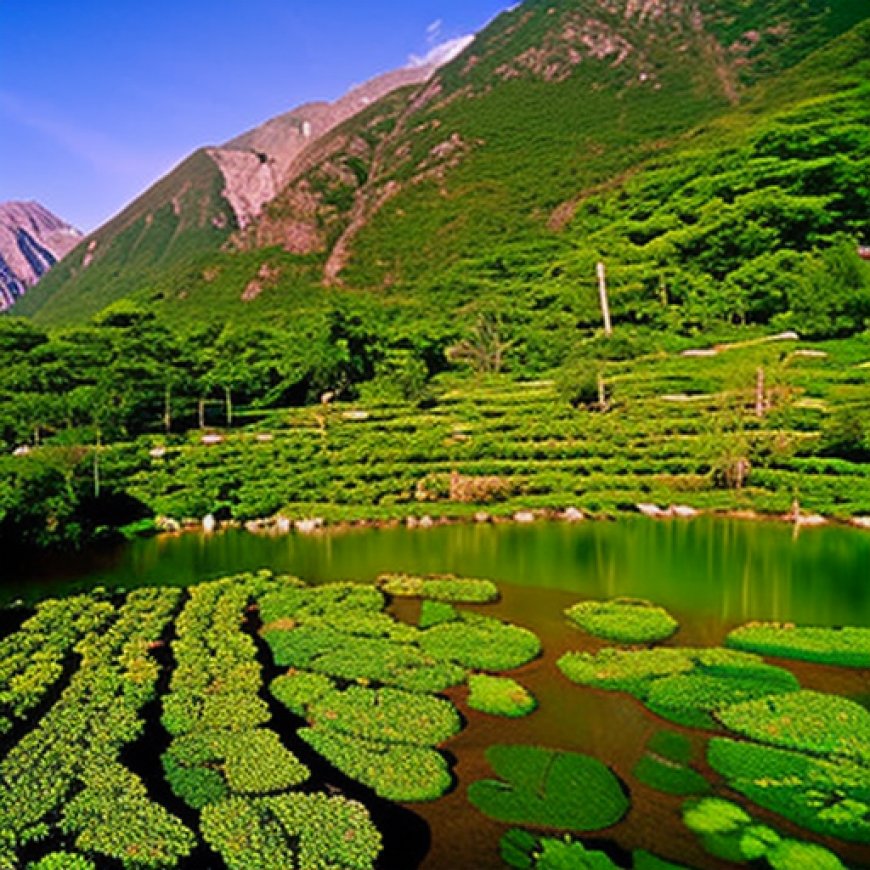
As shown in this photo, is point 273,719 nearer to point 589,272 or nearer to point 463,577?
point 463,577

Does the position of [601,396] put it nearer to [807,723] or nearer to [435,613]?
[435,613]

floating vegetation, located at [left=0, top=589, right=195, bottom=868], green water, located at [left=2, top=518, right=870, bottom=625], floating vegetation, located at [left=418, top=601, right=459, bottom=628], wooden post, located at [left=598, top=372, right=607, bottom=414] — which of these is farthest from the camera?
wooden post, located at [left=598, top=372, right=607, bottom=414]

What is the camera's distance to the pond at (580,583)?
1321cm

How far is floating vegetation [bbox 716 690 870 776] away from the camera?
14703 millimetres

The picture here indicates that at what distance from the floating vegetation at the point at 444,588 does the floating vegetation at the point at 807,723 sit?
9830 millimetres

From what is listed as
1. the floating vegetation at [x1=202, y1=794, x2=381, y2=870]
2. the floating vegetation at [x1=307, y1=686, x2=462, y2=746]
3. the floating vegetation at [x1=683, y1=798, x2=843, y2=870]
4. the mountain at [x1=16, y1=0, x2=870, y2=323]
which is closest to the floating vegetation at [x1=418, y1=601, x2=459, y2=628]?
the floating vegetation at [x1=307, y1=686, x2=462, y2=746]

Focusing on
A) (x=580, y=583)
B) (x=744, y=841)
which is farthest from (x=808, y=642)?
(x=744, y=841)

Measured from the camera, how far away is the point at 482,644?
802 inches

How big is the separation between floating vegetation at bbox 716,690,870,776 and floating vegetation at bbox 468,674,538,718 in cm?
428

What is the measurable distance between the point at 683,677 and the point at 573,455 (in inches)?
925

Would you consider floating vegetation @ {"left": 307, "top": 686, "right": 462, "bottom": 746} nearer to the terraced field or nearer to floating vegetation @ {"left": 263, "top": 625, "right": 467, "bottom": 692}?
floating vegetation @ {"left": 263, "top": 625, "right": 467, "bottom": 692}

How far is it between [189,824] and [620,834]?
7.49 metres

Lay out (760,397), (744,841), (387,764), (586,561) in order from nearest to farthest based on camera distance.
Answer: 1. (744,841)
2. (387,764)
3. (586,561)
4. (760,397)

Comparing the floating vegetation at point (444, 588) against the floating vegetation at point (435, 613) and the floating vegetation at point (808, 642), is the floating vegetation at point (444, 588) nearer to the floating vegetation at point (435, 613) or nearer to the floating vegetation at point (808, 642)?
the floating vegetation at point (435, 613)
